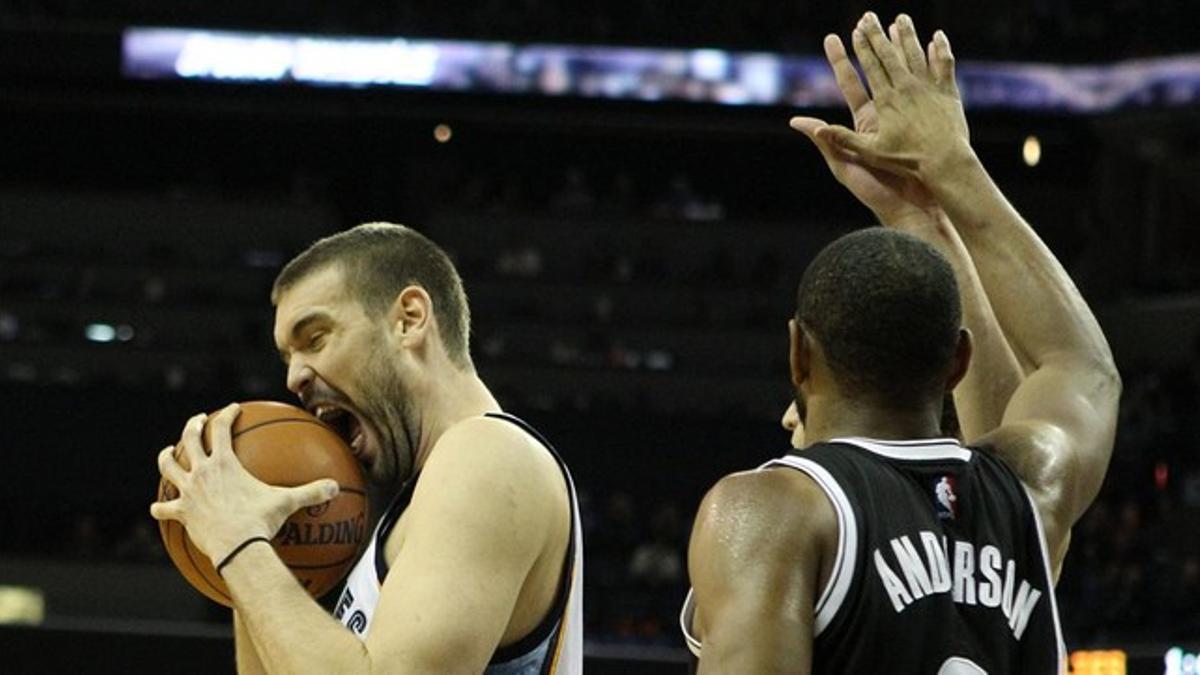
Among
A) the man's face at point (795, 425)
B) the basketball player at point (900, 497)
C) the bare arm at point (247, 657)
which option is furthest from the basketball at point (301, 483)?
the man's face at point (795, 425)

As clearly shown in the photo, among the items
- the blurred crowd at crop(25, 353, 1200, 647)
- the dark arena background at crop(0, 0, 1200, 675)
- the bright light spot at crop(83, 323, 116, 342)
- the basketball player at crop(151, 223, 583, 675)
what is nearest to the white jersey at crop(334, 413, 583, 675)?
the basketball player at crop(151, 223, 583, 675)

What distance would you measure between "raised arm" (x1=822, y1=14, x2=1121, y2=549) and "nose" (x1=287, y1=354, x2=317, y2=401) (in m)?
0.96

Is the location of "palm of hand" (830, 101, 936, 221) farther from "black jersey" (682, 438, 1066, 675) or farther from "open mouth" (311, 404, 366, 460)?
"open mouth" (311, 404, 366, 460)

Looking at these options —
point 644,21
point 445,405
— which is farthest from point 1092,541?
point 445,405

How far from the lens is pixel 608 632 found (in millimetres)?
14648

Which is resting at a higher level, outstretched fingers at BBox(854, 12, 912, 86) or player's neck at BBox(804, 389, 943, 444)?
outstretched fingers at BBox(854, 12, 912, 86)

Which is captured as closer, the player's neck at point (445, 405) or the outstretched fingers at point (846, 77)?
the player's neck at point (445, 405)

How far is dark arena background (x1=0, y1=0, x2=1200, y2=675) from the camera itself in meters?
17.0

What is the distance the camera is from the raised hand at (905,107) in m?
3.13

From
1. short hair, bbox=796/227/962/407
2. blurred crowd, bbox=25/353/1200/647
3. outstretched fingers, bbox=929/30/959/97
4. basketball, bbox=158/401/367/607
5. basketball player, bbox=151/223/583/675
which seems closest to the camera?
short hair, bbox=796/227/962/407

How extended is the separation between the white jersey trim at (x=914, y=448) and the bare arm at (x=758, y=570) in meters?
0.14

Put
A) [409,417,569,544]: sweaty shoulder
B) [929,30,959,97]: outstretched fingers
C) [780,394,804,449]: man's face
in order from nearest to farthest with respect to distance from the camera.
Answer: [409,417,569,544]: sweaty shoulder → [780,394,804,449]: man's face → [929,30,959,97]: outstretched fingers

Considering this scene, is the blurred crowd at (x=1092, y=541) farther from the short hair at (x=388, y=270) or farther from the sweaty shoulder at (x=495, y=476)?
the sweaty shoulder at (x=495, y=476)

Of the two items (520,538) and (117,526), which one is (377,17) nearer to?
(117,526)
